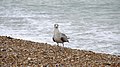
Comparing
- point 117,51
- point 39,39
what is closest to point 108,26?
point 39,39

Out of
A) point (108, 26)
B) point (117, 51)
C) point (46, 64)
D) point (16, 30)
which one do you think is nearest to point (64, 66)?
point (46, 64)

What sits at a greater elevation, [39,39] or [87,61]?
[87,61]

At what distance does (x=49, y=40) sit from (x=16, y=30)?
5.81 meters

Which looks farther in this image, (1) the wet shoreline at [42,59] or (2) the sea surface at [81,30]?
(2) the sea surface at [81,30]

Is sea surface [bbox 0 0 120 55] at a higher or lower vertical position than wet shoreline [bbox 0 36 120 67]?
lower

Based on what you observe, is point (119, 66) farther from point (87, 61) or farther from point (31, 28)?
→ point (31, 28)

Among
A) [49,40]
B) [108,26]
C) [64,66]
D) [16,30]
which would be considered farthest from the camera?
[108,26]

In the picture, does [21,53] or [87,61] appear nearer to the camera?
[87,61]

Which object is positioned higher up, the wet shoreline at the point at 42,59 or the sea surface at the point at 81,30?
the wet shoreline at the point at 42,59

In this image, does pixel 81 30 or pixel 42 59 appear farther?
pixel 81 30

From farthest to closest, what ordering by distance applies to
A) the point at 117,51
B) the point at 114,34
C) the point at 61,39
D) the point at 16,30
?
the point at 16,30
the point at 114,34
the point at 117,51
the point at 61,39

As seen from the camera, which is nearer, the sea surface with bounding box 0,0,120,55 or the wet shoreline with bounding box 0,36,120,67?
the wet shoreline with bounding box 0,36,120,67

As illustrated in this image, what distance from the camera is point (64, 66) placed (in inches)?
382

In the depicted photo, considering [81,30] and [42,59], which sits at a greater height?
[42,59]
